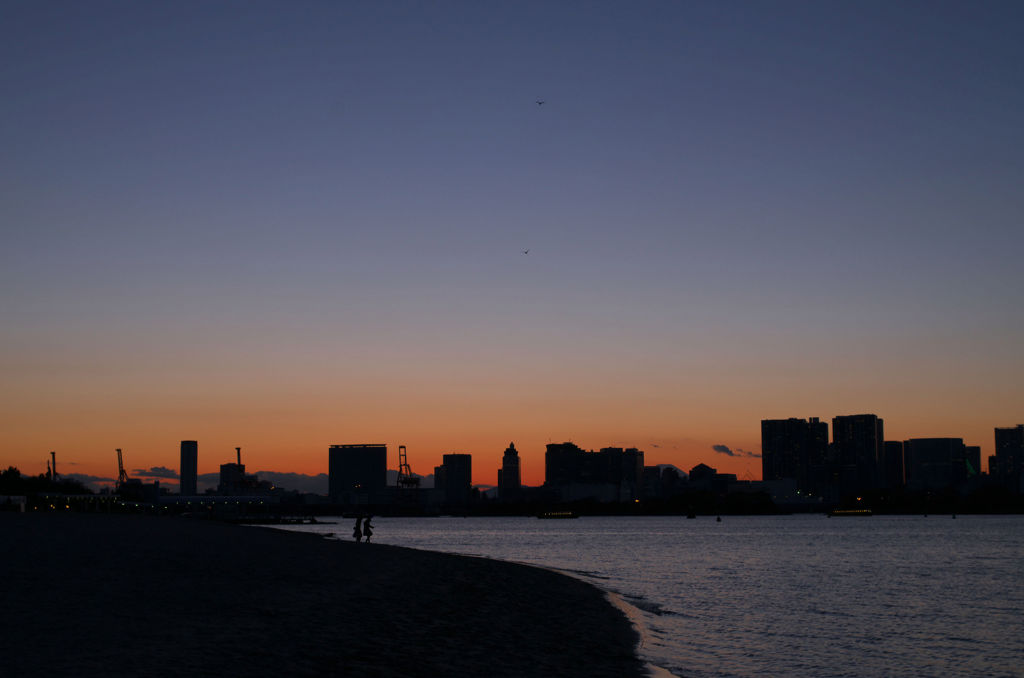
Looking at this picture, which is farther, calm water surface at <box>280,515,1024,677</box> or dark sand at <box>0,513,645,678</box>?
calm water surface at <box>280,515,1024,677</box>

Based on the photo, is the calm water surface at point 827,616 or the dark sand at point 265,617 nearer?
the dark sand at point 265,617

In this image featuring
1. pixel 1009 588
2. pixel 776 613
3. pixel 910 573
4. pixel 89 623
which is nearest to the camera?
pixel 89 623

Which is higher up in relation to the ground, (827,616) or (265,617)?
(265,617)

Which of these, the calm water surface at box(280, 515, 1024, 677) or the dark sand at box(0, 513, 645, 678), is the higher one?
the dark sand at box(0, 513, 645, 678)

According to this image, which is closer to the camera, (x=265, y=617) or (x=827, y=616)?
(x=265, y=617)

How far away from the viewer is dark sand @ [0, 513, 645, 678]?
20.2m

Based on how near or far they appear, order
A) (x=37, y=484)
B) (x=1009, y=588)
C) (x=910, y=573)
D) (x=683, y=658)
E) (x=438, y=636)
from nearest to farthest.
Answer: (x=438, y=636) < (x=683, y=658) < (x=1009, y=588) < (x=910, y=573) < (x=37, y=484)

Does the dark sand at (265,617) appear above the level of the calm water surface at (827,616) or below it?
above

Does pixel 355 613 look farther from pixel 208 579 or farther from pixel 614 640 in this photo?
pixel 614 640

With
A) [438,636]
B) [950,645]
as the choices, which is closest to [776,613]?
[950,645]

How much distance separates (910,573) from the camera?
7844 centimetres

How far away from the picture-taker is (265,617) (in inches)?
1062

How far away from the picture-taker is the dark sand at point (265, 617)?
20250 mm

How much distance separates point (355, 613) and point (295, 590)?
470 cm
